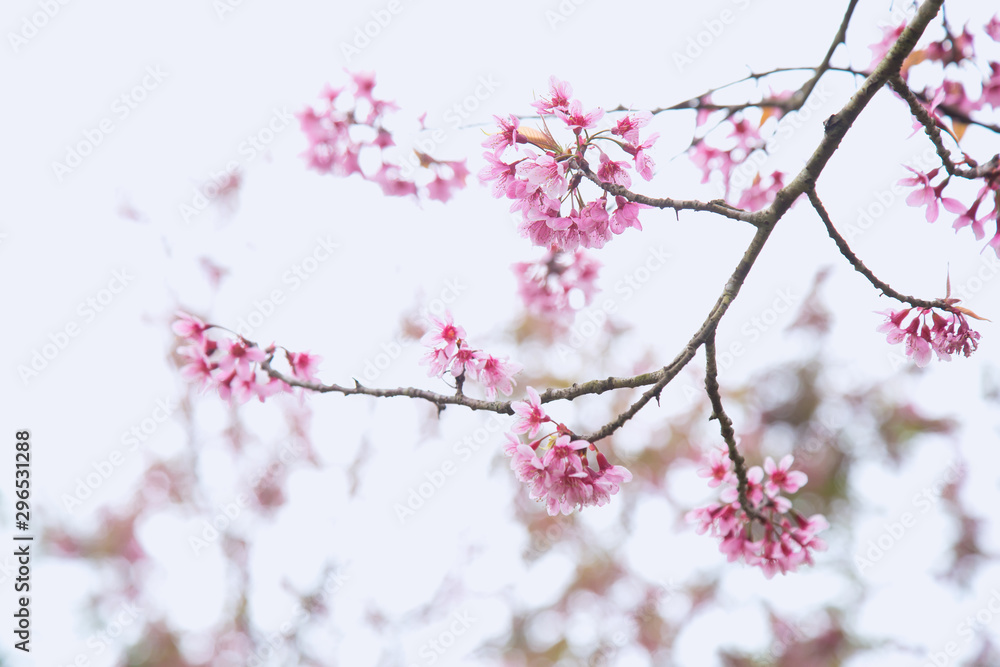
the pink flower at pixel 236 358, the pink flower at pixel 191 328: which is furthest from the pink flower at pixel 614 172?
the pink flower at pixel 191 328

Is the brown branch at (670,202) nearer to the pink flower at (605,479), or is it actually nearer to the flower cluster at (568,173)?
the flower cluster at (568,173)

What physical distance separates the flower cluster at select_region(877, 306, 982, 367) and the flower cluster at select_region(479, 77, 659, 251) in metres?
0.77

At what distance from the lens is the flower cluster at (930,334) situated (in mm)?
1599

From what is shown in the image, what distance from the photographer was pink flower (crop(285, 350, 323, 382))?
2.07 meters

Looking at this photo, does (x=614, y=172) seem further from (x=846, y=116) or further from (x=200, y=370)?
(x=200, y=370)

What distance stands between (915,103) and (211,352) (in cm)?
199

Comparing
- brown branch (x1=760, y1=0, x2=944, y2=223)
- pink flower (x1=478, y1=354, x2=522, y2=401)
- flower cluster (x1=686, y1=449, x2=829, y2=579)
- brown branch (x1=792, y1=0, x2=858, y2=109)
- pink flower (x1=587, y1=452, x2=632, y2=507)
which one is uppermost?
brown branch (x1=792, y1=0, x2=858, y2=109)

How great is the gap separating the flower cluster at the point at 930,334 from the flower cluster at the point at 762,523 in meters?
0.48

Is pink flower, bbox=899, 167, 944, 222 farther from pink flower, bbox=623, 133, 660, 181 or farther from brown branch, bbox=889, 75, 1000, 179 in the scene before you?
pink flower, bbox=623, 133, 660, 181

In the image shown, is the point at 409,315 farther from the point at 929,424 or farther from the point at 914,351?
the point at 929,424

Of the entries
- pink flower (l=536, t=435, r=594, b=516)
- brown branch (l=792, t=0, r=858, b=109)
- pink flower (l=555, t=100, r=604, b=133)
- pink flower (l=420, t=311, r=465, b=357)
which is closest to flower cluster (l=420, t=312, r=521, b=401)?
pink flower (l=420, t=311, r=465, b=357)

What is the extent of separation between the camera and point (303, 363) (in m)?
2.08

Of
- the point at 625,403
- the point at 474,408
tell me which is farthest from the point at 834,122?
the point at 625,403

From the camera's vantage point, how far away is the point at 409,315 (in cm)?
399
